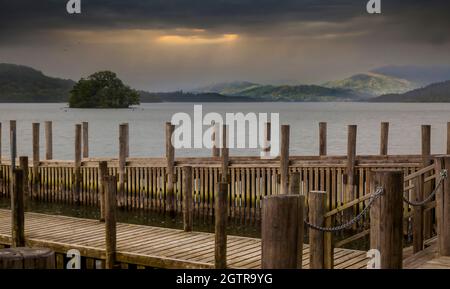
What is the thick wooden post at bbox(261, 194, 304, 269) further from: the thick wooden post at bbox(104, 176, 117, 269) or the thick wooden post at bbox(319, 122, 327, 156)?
the thick wooden post at bbox(319, 122, 327, 156)

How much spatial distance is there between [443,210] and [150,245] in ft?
17.1

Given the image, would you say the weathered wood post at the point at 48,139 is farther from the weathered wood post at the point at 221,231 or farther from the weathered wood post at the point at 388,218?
the weathered wood post at the point at 388,218

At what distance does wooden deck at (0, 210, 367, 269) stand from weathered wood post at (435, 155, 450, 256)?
1.64 metres

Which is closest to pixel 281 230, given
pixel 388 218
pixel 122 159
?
pixel 388 218

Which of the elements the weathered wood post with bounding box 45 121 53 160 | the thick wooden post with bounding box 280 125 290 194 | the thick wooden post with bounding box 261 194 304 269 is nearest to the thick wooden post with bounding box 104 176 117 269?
→ the thick wooden post with bounding box 280 125 290 194

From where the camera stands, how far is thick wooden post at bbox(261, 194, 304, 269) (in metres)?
5.30

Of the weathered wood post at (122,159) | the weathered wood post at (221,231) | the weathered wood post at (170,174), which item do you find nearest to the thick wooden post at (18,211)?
the weathered wood post at (221,231)

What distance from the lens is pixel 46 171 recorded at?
2386 cm

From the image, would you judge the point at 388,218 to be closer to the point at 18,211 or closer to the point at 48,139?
the point at 18,211

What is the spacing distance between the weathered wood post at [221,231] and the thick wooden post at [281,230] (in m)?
5.20
